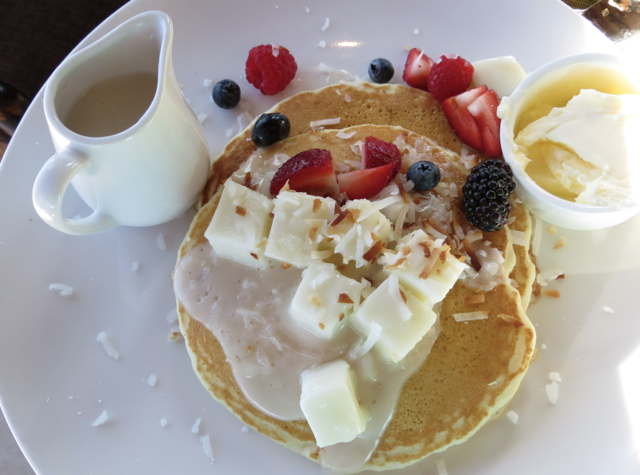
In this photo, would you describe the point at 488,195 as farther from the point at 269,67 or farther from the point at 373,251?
the point at 269,67

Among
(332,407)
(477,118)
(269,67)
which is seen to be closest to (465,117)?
(477,118)

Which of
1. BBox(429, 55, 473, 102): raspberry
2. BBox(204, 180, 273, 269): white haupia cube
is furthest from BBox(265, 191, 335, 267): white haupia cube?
BBox(429, 55, 473, 102): raspberry

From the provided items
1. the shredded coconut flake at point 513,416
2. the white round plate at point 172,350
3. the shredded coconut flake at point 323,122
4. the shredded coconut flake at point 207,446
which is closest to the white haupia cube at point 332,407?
the white round plate at point 172,350

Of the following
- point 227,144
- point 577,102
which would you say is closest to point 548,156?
point 577,102

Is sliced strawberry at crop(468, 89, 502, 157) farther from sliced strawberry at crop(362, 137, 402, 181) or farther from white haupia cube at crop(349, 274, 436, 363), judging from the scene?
white haupia cube at crop(349, 274, 436, 363)

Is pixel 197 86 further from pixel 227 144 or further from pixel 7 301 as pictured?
pixel 7 301
